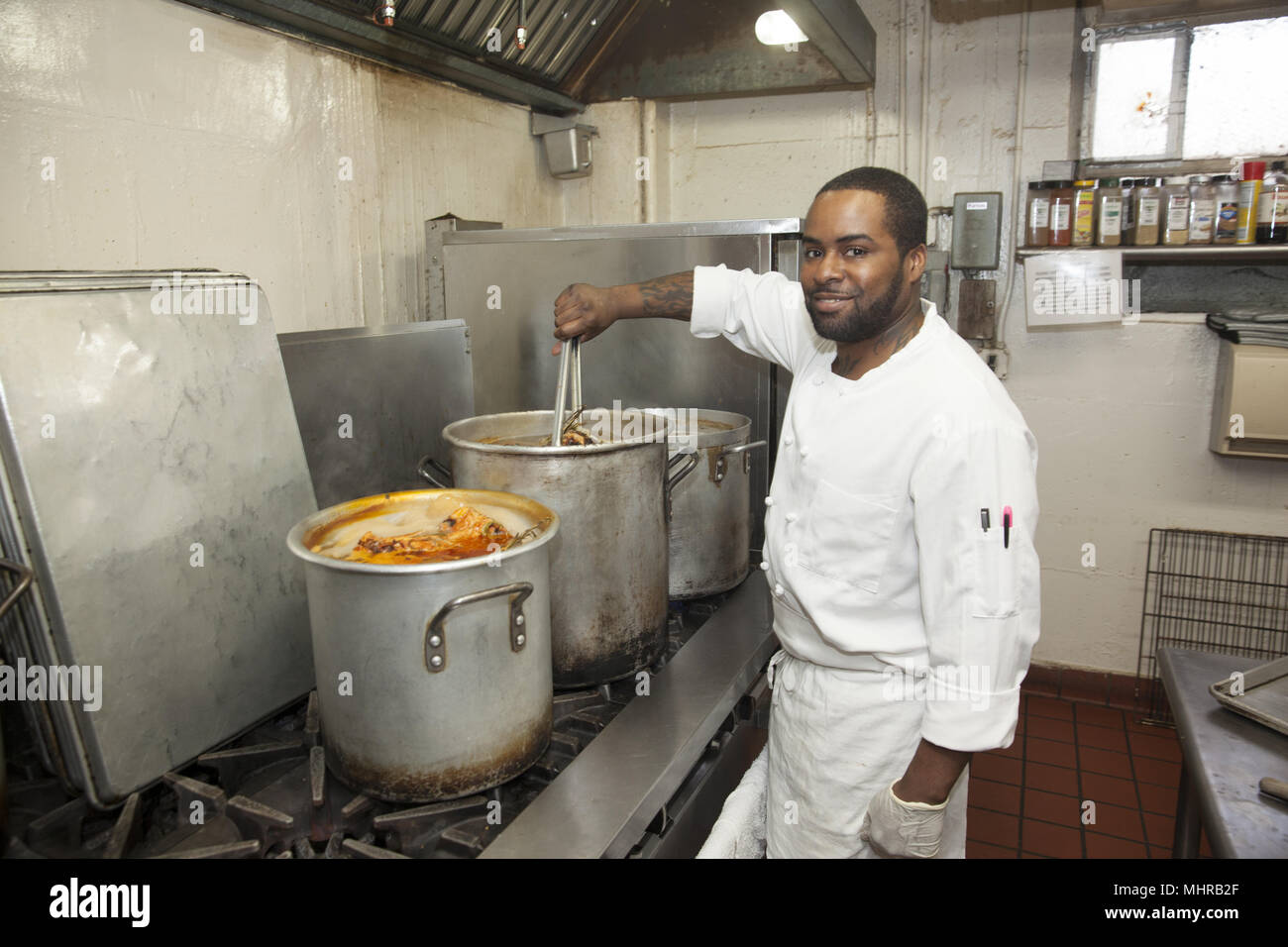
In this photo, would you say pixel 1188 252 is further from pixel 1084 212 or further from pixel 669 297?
pixel 669 297

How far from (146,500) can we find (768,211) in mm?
3153

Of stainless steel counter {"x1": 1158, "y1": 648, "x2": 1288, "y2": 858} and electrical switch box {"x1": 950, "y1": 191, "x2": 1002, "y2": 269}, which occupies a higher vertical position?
electrical switch box {"x1": 950, "y1": 191, "x2": 1002, "y2": 269}

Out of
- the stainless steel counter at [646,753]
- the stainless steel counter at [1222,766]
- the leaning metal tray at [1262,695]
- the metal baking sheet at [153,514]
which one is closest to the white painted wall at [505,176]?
the metal baking sheet at [153,514]

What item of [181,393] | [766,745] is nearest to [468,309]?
[181,393]

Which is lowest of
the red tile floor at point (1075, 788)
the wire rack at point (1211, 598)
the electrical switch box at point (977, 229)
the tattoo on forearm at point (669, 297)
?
the red tile floor at point (1075, 788)

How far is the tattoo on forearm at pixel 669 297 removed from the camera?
191cm

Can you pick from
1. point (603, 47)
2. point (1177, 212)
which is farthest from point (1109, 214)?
point (603, 47)

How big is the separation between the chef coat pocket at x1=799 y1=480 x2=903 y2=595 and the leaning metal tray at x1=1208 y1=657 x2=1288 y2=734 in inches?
30.0

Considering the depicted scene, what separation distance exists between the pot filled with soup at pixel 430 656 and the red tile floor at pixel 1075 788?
2126mm

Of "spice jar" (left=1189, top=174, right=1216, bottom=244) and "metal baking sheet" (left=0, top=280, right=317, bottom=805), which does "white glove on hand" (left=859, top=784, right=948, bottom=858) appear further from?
"spice jar" (left=1189, top=174, right=1216, bottom=244)

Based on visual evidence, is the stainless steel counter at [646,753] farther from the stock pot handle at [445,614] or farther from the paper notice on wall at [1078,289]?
the paper notice on wall at [1078,289]

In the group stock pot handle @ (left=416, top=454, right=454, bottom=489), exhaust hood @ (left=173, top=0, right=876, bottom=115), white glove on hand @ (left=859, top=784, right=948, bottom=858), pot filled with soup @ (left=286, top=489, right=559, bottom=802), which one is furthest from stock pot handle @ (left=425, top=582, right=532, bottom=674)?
exhaust hood @ (left=173, top=0, right=876, bottom=115)

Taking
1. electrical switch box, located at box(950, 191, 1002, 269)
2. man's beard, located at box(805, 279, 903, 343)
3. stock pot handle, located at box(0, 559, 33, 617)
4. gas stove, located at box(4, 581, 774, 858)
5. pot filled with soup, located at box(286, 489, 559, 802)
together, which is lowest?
gas stove, located at box(4, 581, 774, 858)

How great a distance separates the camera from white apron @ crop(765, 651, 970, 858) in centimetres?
148
